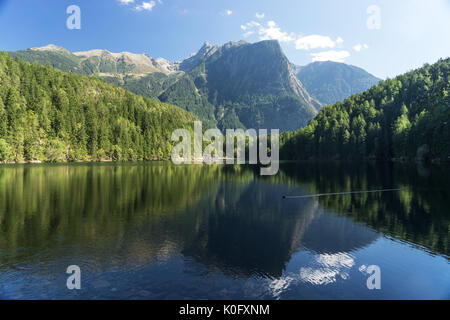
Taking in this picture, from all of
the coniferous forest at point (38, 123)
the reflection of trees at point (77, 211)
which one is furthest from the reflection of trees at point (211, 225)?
the coniferous forest at point (38, 123)

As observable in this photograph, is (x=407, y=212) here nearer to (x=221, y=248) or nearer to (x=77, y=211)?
(x=221, y=248)

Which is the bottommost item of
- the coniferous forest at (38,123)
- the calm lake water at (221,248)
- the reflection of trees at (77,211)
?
the calm lake water at (221,248)

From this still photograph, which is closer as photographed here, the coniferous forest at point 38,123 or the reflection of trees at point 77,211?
the reflection of trees at point 77,211

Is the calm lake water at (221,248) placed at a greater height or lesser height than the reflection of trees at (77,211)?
lesser

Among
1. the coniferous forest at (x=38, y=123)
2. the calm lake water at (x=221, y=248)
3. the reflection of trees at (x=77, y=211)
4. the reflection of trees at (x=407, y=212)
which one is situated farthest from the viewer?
the coniferous forest at (x=38, y=123)

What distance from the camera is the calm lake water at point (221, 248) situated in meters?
15.8

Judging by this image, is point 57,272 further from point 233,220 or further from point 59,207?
point 59,207

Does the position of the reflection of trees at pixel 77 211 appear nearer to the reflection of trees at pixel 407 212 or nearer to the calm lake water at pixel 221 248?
the calm lake water at pixel 221 248

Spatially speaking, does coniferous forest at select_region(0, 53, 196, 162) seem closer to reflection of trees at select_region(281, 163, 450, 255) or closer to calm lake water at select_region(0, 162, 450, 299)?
calm lake water at select_region(0, 162, 450, 299)

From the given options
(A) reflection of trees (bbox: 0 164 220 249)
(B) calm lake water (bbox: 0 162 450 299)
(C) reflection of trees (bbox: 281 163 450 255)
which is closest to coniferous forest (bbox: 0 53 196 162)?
(A) reflection of trees (bbox: 0 164 220 249)

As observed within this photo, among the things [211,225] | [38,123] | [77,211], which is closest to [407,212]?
[211,225]

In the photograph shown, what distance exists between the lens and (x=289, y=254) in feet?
70.8

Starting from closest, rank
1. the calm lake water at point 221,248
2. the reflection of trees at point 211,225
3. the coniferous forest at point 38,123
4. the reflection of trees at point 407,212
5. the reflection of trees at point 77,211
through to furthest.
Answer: the calm lake water at point 221,248, the reflection of trees at point 211,225, the reflection of trees at point 77,211, the reflection of trees at point 407,212, the coniferous forest at point 38,123

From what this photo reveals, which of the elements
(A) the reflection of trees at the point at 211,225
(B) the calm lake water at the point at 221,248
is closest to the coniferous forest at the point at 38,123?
(A) the reflection of trees at the point at 211,225
